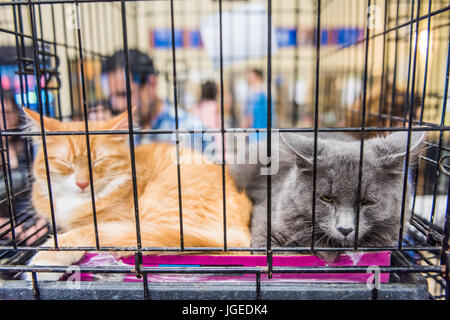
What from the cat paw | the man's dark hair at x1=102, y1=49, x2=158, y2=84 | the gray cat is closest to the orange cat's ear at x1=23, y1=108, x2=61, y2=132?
the cat paw

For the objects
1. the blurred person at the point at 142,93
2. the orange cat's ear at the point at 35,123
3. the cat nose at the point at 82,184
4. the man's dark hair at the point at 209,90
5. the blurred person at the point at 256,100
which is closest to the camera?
the orange cat's ear at the point at 35,123

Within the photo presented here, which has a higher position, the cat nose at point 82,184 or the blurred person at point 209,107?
the blurred person at point 209,107

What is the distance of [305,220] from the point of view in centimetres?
104

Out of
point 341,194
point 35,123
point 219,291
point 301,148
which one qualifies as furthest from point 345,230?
point 35,123

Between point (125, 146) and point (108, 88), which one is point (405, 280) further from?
point (108, 88)

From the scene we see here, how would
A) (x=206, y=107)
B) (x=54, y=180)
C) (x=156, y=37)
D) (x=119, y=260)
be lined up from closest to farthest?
1. (x=119, y=260)
2. (x=54, y=180)
3. (x=206, y=107)
4. (x=156, y=37)

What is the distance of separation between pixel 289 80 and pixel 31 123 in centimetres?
412

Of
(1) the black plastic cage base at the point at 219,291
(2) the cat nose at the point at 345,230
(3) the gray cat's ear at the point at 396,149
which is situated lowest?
(1) the black plastic cage base at the point at 219,291

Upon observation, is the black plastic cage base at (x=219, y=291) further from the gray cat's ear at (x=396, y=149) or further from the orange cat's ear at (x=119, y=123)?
the orange cat's ear at (x=119, y=123)

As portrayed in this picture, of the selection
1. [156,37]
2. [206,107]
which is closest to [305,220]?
[206,107]

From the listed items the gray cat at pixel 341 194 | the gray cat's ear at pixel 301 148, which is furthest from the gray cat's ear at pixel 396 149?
the gray cat's ear at pixel 301 148

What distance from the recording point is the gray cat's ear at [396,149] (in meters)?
0.90

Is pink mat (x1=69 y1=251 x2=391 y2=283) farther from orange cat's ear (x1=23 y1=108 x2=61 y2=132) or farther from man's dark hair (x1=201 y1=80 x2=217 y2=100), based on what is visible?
man's dark hair (x1=201 y1=80 x2=217 y2=100)

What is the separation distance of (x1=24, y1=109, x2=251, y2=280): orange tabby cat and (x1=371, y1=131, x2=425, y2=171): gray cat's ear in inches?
19.8
